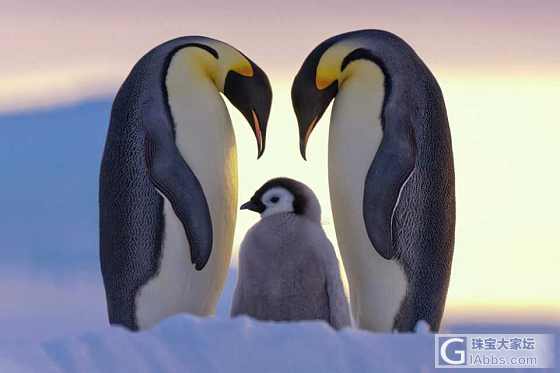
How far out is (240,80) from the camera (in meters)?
6.69

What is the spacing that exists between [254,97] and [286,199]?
69 cm

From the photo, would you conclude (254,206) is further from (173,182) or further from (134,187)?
(134,187)

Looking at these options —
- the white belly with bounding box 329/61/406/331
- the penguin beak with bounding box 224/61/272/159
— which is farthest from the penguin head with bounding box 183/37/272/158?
the white belly with bounding box 329/61/406/331

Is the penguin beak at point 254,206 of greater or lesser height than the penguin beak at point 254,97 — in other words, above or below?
below

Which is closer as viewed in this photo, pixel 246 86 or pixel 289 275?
pixel 289 275

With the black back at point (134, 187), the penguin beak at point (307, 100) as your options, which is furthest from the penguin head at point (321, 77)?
the black back at point (134, 187)

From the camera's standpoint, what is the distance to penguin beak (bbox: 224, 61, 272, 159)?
670 cm

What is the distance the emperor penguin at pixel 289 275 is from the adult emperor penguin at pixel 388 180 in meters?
0.40

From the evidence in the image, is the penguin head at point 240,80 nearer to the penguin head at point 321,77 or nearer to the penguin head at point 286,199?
the penguin head at point 321,77

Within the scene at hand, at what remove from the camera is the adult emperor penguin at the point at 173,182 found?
651 centimetres

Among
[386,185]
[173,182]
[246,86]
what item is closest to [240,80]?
[246,86]

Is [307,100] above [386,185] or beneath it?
above

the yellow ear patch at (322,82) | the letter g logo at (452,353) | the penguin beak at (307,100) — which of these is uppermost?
the yellow ear patch at (322,82)

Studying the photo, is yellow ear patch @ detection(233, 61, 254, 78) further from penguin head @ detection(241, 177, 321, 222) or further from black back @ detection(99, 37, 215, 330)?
penguin head @ detection(241, 177, 321, 222)
